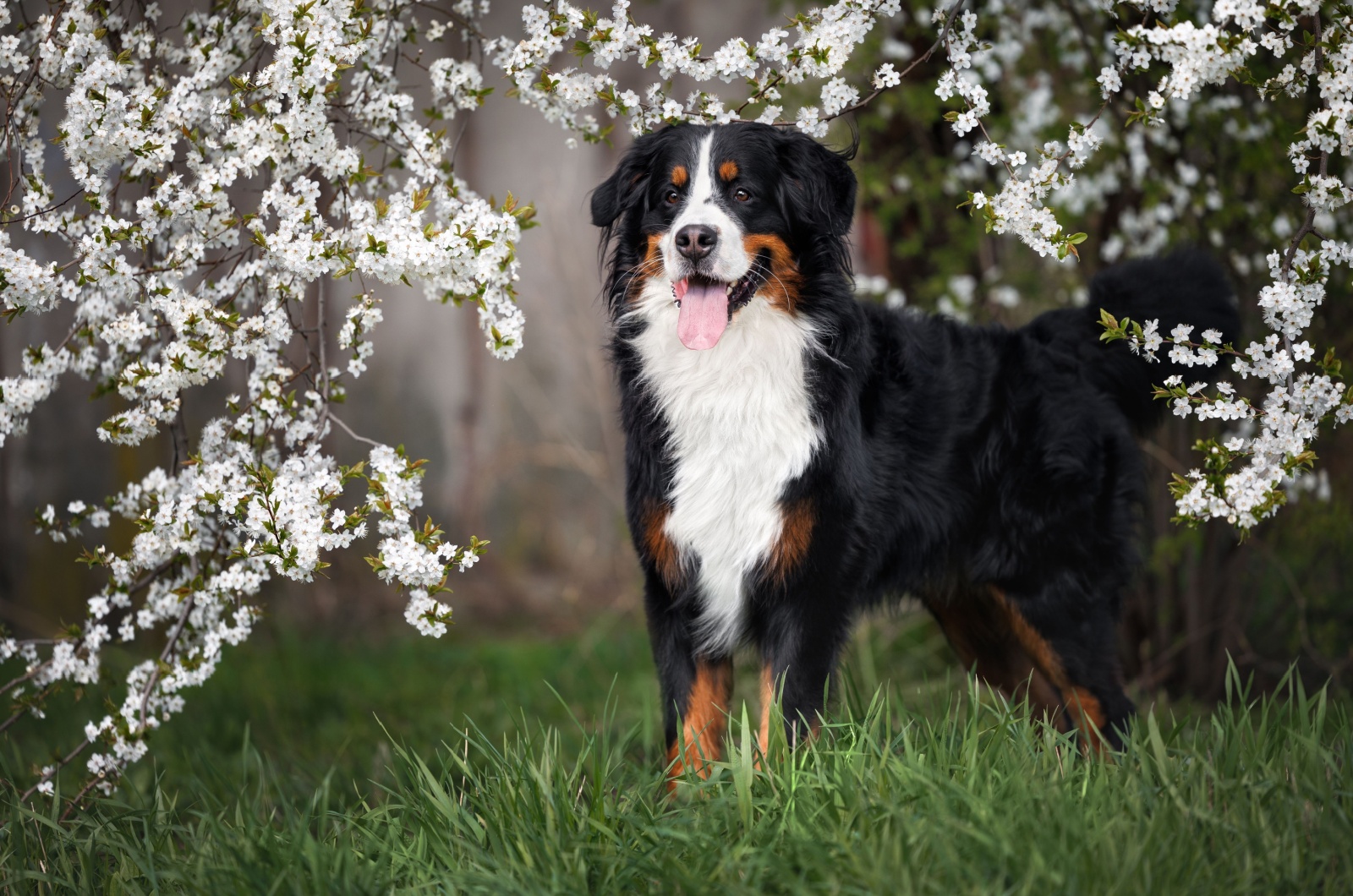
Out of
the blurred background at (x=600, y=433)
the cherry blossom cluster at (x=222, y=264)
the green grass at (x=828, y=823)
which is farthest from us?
the blurred background at (x=600, y=433)

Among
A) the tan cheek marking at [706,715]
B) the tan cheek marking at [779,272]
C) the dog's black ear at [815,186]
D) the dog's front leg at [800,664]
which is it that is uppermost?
the dog's black ear at [815,186]

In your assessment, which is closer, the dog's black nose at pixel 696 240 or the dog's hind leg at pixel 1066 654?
the dog's black nose at pixel 696 240

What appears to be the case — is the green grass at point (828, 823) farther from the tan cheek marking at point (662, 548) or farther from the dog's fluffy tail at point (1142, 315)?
the dog's fluffy tail at point (1142, 315)

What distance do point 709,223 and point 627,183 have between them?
0.46m

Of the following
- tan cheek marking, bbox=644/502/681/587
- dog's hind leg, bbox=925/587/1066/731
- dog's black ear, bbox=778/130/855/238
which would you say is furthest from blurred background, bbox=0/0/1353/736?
tan cheek marking, bbox=644/502/681/587

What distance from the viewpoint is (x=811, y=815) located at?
2316mm

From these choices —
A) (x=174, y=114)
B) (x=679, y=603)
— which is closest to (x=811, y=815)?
(x=679, y=603)

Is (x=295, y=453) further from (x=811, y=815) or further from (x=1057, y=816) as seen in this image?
(x=1057, y=816)

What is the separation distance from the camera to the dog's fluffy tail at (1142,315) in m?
3.40

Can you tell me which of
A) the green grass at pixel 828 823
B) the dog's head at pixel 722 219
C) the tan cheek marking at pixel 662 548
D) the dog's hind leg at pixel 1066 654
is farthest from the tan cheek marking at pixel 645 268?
the dog's hind leg at pixel 1066 654

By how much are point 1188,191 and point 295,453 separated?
134 inches

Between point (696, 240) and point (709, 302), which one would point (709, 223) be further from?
point (709, 302)

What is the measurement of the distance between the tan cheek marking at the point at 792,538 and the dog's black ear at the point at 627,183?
3.14 feet

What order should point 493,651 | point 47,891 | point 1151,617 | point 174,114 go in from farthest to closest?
point 493,651 → point 1151,617 → point 174,114 → point 47,891
